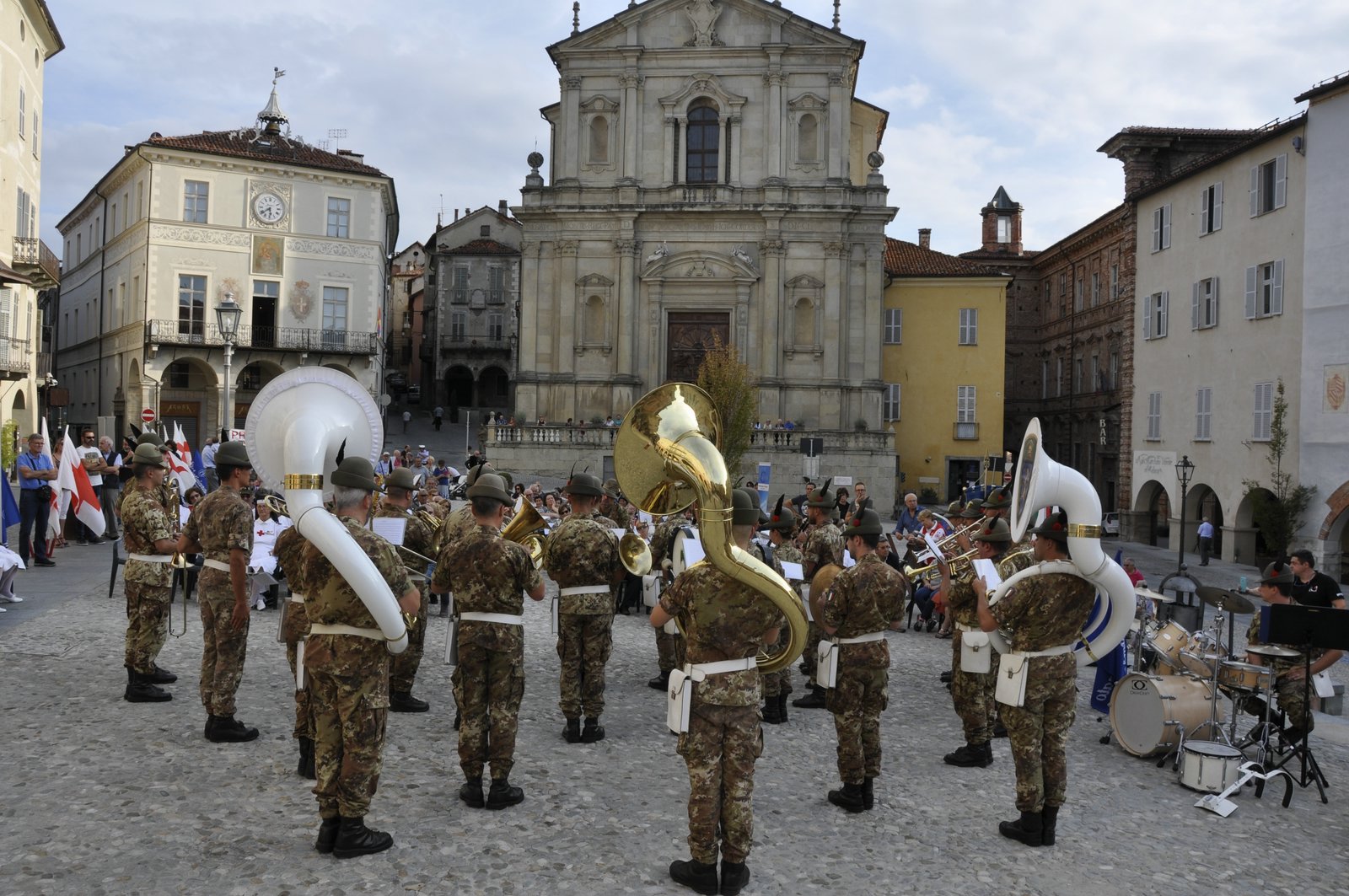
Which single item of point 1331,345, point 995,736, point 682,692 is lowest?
point 995,736

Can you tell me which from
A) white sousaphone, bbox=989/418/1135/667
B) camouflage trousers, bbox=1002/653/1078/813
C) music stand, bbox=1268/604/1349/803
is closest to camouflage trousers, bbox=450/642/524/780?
camouflage trousers, bbox=1002/653/1078/813

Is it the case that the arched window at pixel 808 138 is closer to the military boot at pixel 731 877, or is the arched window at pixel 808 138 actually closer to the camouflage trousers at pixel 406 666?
the camouflage trousers at pixel 406 666

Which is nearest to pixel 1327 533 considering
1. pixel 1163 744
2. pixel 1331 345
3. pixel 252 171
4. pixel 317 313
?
pixel 1331 345

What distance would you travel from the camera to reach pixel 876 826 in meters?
6.94

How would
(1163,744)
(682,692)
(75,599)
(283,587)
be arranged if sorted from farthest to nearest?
(283,587)
(75,599)
(1163,744)
(682,692)

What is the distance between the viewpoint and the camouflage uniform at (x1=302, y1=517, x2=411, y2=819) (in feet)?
19.3

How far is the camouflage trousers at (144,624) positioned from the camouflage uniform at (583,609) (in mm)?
3413

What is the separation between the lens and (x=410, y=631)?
916 centimetres

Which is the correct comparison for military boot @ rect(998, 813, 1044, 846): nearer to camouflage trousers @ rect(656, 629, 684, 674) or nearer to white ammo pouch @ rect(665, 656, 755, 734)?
white ammo pouch @ rect(665, 656, 755, 734)

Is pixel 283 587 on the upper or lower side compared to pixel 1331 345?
lower

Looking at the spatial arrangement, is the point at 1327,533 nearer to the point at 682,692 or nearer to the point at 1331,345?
the point at 1331,345

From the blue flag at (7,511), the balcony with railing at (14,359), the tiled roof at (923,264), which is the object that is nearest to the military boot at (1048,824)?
the blue flag at (7,511)

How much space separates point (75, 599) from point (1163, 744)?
43.3 ft

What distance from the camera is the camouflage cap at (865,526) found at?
294 inches
